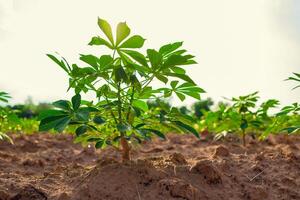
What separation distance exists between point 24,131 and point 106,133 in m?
4.99

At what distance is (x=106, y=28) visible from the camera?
2.47m

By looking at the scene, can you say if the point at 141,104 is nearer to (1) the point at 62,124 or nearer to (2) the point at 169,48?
(2) the point at 169,48

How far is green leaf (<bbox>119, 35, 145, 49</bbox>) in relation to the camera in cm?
249

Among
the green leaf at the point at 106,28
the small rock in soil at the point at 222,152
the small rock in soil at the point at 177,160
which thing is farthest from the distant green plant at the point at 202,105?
the green leaf at the point at 106,28

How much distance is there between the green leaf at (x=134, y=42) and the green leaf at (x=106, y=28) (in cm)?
7

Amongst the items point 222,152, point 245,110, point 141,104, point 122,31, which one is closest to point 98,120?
point 141,104

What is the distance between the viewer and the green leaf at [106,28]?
2.46m

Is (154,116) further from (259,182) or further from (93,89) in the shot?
(259,182)

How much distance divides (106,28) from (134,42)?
0.16 meters

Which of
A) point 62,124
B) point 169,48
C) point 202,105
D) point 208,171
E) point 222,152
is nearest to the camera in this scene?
point 62,124

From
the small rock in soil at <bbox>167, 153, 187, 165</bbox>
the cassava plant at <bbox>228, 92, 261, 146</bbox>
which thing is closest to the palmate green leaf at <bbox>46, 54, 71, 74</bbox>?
the small rock in soil at <bbox>167, 153, 187, 165</bbox>

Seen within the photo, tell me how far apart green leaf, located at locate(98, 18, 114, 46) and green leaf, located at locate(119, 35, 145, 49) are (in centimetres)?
7

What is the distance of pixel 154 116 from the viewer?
9.12 ft

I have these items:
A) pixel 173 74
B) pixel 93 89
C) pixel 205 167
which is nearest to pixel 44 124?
pixel 93 89
